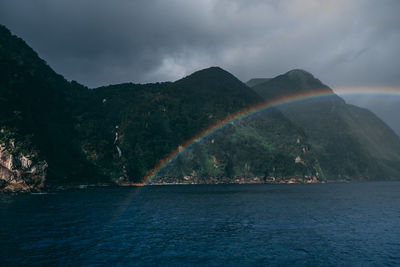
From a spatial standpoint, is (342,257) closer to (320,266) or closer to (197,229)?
(320,266)

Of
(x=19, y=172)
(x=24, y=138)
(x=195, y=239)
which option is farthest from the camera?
(x=24, y=138)

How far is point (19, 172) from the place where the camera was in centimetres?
13062

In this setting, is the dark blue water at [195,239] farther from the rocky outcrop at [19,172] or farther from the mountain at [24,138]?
the mountain at [24,138]

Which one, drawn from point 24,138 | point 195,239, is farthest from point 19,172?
point 195,239

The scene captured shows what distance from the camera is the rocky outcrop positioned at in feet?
413

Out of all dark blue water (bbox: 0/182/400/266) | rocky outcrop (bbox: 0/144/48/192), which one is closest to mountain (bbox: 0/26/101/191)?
rocky outcrop (bbox: 0/144/48/192)

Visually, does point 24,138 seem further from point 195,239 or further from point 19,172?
point 195,239

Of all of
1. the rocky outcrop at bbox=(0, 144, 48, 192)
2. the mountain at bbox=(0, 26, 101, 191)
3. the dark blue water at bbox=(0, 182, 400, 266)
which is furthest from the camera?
the mountain at bbox=(0, 26, 101, 191)

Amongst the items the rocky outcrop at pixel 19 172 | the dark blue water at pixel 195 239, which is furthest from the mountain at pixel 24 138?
the dark blue water at pixel 195 239

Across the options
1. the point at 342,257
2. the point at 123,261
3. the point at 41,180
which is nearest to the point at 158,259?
the point at 123,261

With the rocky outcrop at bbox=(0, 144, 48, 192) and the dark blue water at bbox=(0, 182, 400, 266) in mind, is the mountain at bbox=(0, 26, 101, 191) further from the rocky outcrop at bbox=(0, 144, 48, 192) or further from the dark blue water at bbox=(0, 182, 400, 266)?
the dark blue water at bbox=(0, 182, 400, 266)

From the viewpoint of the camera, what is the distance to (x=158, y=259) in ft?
105

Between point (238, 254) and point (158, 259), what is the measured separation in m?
10.3

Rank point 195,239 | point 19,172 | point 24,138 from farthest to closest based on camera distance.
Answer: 1. point 24,138
2. point 19,172
3. point 195,239
